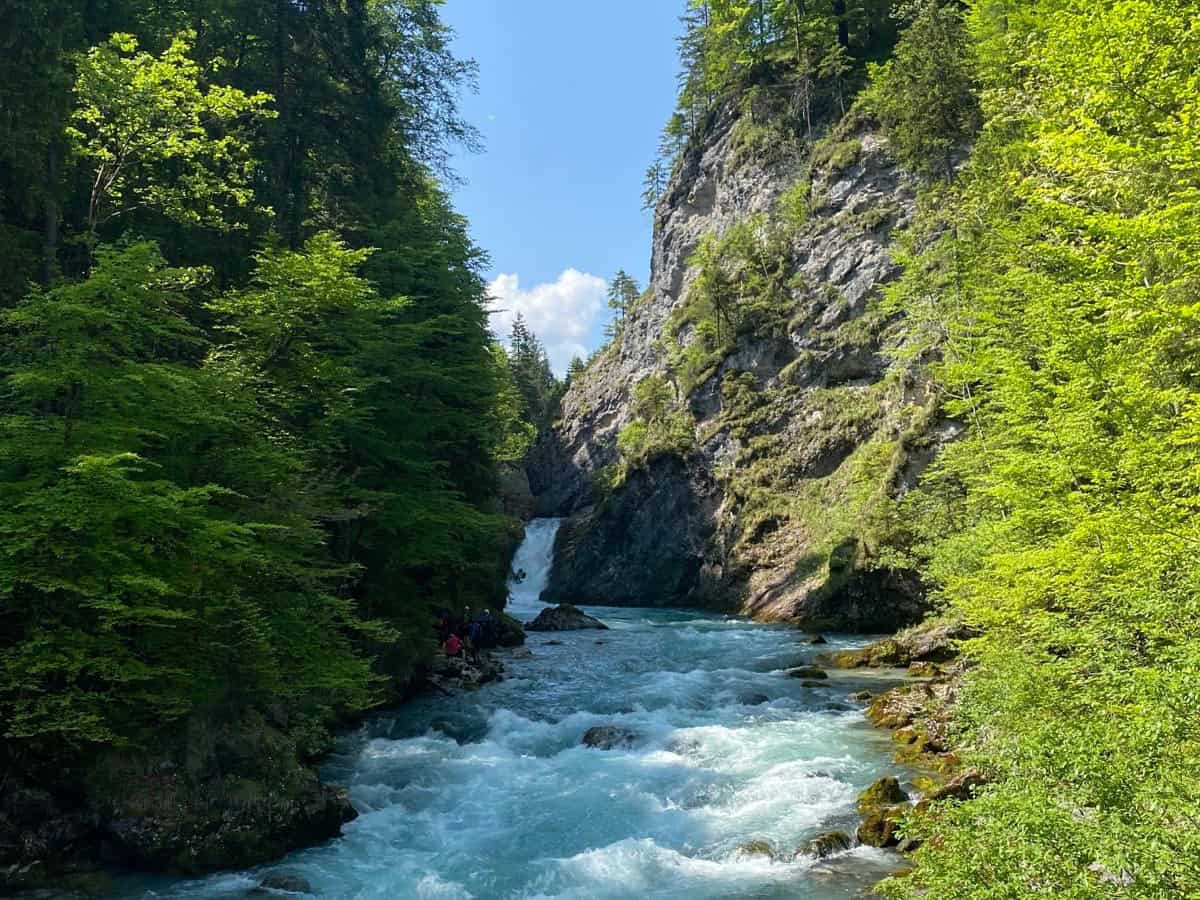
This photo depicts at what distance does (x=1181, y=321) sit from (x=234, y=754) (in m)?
14.0

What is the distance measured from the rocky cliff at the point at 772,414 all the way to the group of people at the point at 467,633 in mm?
12751

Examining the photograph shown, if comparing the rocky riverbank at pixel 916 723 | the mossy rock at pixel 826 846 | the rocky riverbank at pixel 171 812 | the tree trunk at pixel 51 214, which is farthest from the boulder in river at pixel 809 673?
the tree trunk at pixel 51 214

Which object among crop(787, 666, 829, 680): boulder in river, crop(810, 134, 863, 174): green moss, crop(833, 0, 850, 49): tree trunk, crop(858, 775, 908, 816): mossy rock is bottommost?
crop(787, 666, 829, 680): boulder in river

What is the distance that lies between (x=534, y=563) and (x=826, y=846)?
155ft

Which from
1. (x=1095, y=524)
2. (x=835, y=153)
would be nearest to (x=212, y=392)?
(x=1095, y=524)

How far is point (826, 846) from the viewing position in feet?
31.2

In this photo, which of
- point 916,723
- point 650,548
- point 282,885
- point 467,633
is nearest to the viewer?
point 282,885

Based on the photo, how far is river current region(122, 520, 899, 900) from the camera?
9211mm

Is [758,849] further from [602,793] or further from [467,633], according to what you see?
[467,633]

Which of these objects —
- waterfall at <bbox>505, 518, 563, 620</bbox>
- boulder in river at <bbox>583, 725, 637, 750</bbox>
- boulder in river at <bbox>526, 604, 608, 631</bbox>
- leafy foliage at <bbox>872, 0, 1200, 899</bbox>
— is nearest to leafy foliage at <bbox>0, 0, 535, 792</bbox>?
boulder in river at <bbox>583, 725, 637, 750</bbox>

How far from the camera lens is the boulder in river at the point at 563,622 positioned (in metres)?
32.2

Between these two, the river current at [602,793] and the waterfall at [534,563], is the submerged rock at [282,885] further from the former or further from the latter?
the waterfall at [534,563]

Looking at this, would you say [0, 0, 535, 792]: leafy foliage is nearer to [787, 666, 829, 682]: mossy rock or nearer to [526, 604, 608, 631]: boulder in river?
[526, 604, 608, 631]: boulder in river

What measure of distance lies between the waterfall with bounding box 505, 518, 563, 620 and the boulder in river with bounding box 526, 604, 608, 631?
53.4 ft
